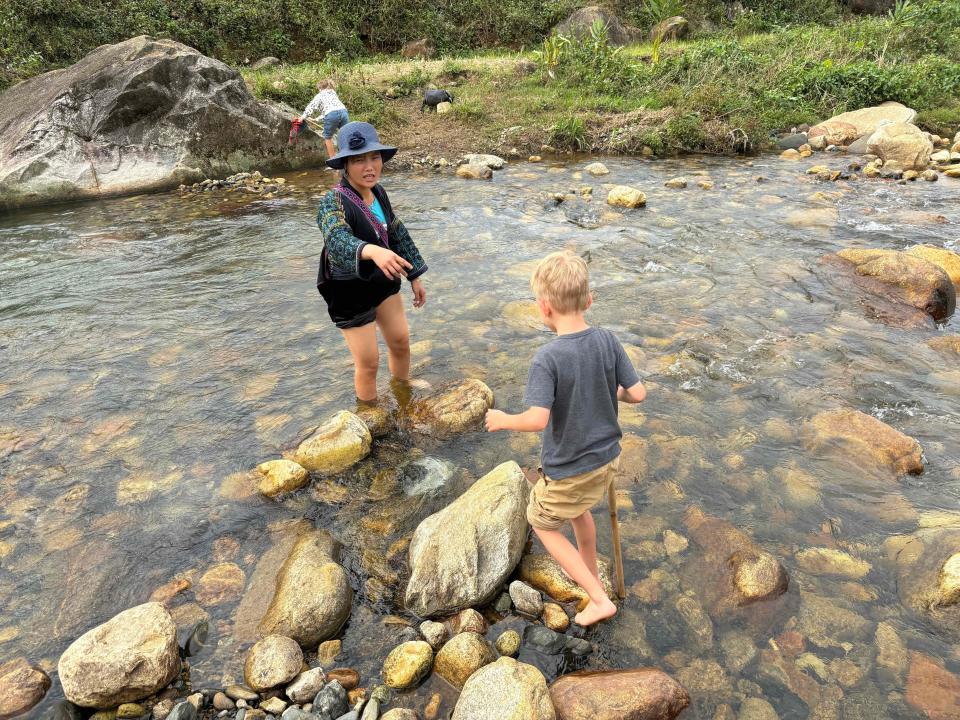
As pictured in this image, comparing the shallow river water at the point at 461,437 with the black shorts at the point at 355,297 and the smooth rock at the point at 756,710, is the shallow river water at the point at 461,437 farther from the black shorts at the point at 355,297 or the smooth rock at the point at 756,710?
the black shorts at the point at 355,297

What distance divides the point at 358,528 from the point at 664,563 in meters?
1.73

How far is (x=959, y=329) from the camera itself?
548 cm

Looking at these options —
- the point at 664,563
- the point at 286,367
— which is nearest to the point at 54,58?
the point at 286,367

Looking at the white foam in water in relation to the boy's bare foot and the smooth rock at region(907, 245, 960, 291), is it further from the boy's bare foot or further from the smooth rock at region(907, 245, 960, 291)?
the smooth rock at region(907, 245, 960, 291)

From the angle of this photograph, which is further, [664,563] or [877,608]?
[664,563]

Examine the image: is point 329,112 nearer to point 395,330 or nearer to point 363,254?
point 395,330

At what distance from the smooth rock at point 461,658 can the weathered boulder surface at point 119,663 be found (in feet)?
3.87

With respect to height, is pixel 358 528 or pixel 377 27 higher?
pixel 377 27

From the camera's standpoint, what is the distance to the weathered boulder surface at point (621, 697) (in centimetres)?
236

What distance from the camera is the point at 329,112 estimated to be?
1134cm

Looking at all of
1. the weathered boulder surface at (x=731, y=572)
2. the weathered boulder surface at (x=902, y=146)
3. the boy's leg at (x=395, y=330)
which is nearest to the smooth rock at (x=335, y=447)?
the boy's leg at (x=395, y=330)

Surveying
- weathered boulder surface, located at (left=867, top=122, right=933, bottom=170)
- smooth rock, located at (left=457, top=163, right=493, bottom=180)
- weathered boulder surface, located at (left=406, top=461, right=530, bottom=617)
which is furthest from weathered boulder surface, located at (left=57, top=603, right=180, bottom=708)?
weathered boulder surface, located at (left=867, top=122, right=933, bottom=170)

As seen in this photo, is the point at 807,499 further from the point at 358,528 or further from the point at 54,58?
the point at 54,58

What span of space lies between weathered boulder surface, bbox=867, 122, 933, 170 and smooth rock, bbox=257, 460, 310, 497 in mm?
12320
